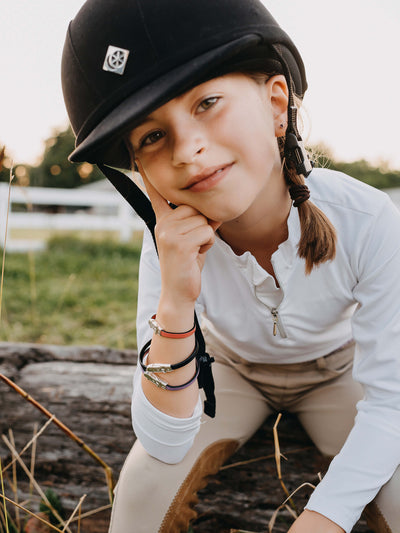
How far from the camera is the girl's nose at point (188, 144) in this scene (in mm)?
1173

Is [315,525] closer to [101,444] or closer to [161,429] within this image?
[161,429]

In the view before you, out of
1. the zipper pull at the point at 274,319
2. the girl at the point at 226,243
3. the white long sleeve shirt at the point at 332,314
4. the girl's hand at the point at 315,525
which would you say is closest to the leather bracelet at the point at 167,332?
the girl at the point at 226,243

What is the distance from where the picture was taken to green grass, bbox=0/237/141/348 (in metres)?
3.83

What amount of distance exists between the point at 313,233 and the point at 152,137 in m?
0.53

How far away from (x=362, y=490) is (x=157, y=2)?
4.32 feet

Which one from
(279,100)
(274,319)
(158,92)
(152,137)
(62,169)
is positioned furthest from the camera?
(62,169)

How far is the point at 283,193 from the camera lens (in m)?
1.50

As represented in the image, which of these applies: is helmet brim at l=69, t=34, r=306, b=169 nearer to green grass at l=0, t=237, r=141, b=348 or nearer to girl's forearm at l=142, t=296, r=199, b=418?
girl's forearm at l=142, t=296, r=199, b=418

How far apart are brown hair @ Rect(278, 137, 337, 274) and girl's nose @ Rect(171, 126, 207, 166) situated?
1.20 feet

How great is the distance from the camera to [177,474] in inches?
56.6

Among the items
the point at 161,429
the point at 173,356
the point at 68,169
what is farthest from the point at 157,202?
the point at 68,169

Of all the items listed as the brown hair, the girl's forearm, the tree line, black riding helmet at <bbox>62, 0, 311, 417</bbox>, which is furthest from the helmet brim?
the tree line

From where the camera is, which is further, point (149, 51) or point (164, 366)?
point (164, 366)

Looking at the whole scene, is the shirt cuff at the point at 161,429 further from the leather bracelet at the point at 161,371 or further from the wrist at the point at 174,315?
the wrist at the point at 174,315
